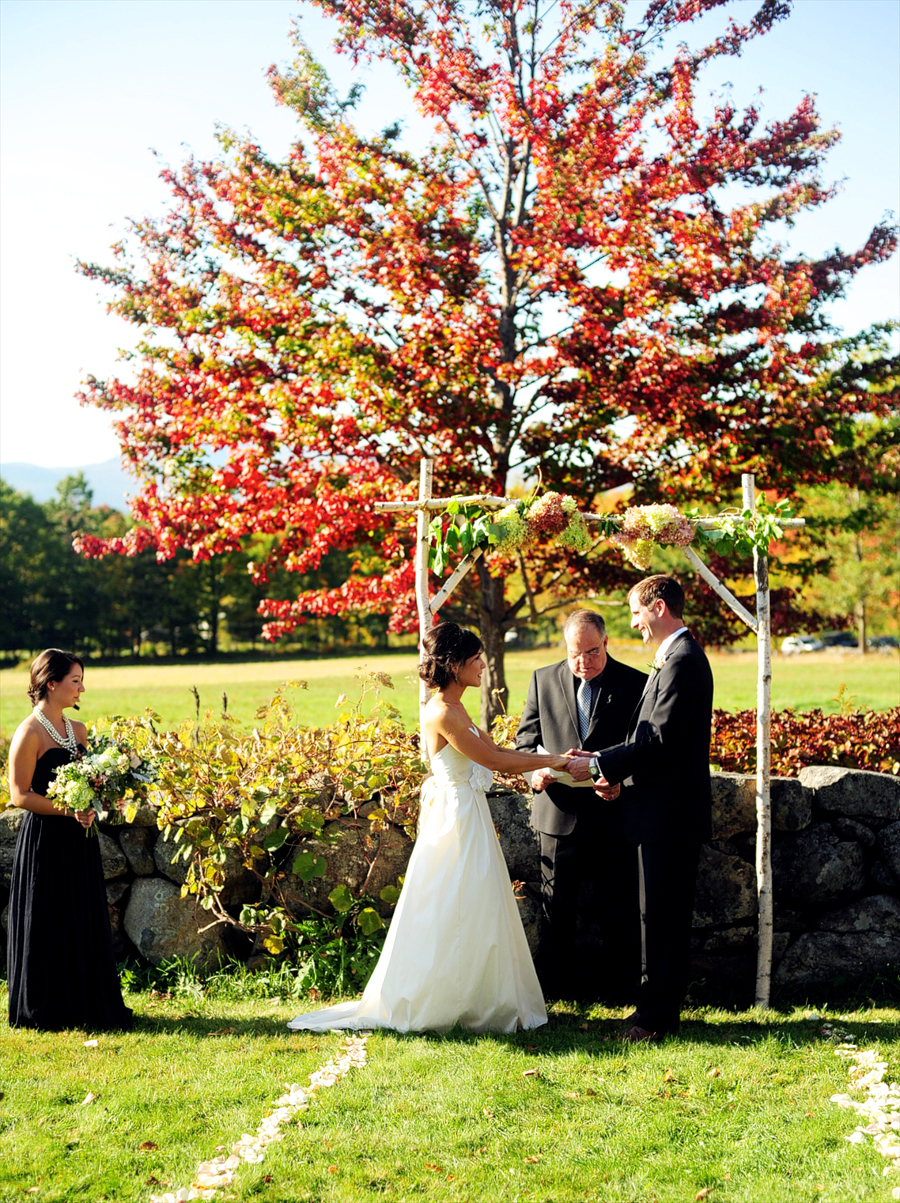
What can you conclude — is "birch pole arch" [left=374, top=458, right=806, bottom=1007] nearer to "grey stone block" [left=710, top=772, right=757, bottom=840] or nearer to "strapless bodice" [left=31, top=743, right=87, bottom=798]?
"grey stone block" [left=710, top=772, right=757, bottom=840]

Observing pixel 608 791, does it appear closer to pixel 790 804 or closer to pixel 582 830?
pixel 582 830

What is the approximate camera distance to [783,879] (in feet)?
20.7

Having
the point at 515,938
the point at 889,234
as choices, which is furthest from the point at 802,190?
the point at 515,938

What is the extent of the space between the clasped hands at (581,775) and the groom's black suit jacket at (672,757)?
0.12 meters

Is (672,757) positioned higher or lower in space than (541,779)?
higher

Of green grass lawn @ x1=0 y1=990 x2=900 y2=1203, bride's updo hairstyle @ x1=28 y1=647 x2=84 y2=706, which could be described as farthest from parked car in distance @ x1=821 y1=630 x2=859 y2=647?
bride's updo hairstyle @ x1=28 y1=647 x2=84 y2=706

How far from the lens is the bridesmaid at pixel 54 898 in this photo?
5.54 meters

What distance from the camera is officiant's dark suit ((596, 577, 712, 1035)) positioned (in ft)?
17.0

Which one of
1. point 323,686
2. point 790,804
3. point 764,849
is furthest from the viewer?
point 323,686

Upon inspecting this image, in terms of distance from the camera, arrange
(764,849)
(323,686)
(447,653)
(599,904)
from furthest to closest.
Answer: (323,686) < (599,904) < (764,849) < (447,653)

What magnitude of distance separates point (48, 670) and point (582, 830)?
3.11 meters

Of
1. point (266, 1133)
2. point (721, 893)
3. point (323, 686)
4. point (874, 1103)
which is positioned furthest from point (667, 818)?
point (323, 686)

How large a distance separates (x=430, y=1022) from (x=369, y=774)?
1650mm

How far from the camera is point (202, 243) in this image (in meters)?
10.4
